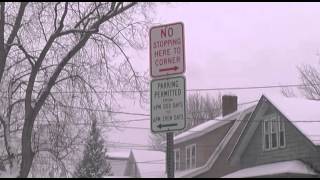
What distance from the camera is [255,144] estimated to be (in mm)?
28594

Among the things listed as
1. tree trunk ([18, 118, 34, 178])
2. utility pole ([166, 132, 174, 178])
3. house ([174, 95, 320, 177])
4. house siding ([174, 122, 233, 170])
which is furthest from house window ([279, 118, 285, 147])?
utility pole ([166, 132, 174, 178])

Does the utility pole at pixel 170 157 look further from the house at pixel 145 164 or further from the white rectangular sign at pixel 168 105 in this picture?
the house at pixel 145 164

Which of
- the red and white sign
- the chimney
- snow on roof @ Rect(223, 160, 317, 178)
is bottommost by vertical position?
snow on roof @ Rect(223, 160, 317, 178)

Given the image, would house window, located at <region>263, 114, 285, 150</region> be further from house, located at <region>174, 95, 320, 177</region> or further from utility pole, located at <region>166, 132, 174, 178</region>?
utility pole, located at <region>166, 132, 174, 178</region>

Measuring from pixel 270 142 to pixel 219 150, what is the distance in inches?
255

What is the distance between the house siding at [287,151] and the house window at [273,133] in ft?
0.73

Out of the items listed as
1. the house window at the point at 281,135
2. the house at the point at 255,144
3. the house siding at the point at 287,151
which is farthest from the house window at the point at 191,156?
Answer: the house window at the point at 281,135

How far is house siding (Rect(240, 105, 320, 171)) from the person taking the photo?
79.5 feet

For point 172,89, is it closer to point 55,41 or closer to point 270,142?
point 55,41

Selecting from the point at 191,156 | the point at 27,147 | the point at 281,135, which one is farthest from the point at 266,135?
the point at 27,147

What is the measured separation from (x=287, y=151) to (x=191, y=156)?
10.6 meters

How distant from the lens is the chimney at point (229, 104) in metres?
35.0

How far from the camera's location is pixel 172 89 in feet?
16.7

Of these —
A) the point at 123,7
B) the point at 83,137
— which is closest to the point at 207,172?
the point at 83,137
